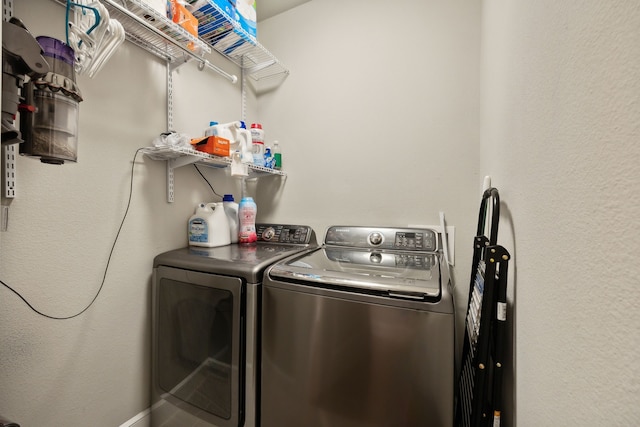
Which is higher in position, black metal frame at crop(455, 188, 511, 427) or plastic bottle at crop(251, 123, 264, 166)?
plastic bottle at crop(251, 123, 264, 166)

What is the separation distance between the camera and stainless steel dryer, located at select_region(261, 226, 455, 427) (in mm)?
812

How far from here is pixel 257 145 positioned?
1796 mm

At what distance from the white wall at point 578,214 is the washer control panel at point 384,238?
82cm

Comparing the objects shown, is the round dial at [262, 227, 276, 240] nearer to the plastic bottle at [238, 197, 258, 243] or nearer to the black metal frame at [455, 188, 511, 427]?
the plastic bottle at [238, 197, 258, 243]

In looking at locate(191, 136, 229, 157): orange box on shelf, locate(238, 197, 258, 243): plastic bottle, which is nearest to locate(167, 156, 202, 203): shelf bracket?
locate(191, 136, 229, 157): orange box on shelf

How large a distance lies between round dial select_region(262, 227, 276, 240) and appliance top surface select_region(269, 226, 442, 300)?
0.39 m

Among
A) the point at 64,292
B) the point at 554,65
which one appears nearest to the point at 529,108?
the point at 554,65

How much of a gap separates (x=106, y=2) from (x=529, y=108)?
4.90ft

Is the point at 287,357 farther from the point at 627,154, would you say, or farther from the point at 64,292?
the point at 627,154

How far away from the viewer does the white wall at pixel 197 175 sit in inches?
39.4

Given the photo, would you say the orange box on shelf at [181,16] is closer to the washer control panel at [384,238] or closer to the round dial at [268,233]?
the round dial at [268,233]

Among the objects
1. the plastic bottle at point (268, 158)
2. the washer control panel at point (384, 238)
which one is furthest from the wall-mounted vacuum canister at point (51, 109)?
the washer control panel at point (384, 238)

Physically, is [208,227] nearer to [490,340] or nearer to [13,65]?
[13,65]

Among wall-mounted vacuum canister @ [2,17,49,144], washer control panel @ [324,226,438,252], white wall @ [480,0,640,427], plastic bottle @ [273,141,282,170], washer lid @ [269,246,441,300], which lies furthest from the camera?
plastic bottle @ [273,141,282,170]
